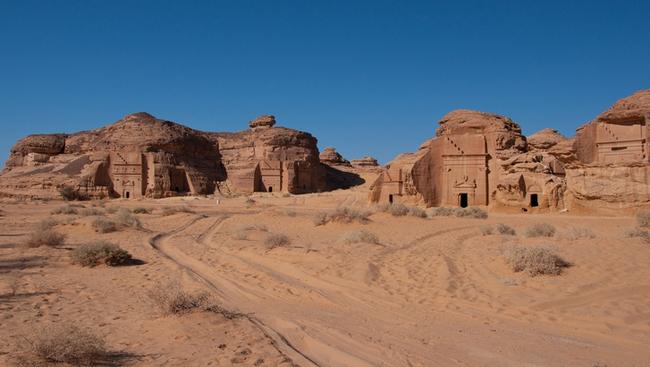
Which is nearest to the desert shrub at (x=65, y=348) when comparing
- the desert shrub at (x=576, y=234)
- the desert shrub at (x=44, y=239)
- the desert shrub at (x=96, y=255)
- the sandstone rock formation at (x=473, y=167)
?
the desert shrub at (x=96, y=255)

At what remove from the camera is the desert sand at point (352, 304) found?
4516mm

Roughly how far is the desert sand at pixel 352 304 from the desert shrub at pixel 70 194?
112 ft

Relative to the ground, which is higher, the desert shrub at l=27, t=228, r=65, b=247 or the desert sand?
the desert shrub at l=27, t=228, r=65, b=247

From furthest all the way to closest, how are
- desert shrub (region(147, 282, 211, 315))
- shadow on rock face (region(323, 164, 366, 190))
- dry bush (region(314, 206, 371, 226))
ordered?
shadow on rock face (region(323, 164, 366, 190)) → dry bush (region(314, 206, 371, 226)) → desert shrub (region(147, 282, 211, 315))

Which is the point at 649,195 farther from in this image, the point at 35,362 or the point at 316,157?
the point at 316,157

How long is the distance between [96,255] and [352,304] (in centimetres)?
665

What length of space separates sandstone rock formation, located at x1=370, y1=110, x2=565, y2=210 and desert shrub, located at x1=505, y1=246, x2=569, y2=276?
1855 cm

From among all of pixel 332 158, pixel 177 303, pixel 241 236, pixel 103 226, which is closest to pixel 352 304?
pixel 177 303

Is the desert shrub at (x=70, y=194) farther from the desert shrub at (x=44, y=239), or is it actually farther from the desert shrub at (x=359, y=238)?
the desert shrub at (x=359, y=238)

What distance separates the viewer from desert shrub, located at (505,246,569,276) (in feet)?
27.2

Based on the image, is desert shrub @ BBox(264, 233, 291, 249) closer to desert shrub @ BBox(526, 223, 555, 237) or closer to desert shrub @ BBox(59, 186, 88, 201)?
desert shrub @ BBox(526, 223, 555, 237)

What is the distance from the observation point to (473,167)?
2870 centimetres

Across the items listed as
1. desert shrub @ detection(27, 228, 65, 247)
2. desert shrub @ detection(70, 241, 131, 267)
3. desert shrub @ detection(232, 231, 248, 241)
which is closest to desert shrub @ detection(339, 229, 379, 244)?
desert shrub @ detection(232, 231, 248, 241)

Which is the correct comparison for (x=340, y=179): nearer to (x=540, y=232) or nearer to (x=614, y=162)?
(x=614, y=162)
